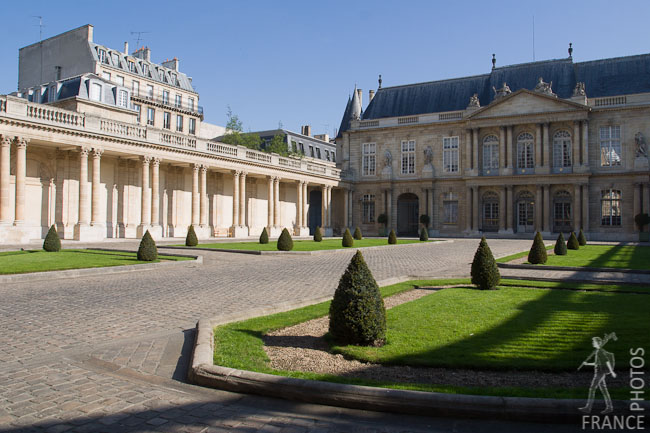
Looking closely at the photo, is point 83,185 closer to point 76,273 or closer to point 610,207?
point 76,273

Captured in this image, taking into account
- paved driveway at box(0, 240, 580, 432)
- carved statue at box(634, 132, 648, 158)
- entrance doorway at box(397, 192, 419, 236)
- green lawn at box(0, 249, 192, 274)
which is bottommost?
paved driveway at box(0, 240, 580, 432)

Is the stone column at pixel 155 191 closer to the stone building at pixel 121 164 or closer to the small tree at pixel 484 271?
the stone building at pixel 121 164

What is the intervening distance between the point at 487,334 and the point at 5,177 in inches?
944

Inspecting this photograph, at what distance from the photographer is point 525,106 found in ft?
135

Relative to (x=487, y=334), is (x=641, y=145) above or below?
above

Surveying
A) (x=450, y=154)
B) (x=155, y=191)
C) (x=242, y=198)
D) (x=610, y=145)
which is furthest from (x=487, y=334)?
(x=450, y=154)

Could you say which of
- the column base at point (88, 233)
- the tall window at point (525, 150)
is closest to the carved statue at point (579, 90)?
the tall window at point (525, 150)

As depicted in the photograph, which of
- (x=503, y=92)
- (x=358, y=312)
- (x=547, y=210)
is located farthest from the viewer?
(x=503, y=92)

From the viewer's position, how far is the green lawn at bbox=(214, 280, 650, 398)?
5.08m

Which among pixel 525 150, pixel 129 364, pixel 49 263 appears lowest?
pixel 129 364

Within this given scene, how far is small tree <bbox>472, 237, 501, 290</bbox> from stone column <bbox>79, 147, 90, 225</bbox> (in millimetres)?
22136

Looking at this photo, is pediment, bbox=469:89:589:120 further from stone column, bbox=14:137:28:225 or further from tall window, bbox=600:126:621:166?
stone column, bbox=14:137:28:225

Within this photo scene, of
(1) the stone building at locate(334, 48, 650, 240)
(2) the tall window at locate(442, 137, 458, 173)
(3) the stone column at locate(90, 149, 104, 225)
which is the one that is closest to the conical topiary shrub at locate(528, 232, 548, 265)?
(3) the stone column at locate(90, 149, 104, 225)

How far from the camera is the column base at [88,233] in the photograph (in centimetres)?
2547
